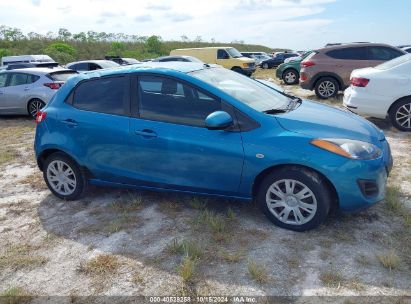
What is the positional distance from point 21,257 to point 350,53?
1003 centimetres

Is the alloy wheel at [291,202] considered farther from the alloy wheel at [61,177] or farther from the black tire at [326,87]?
the black tire at [326,87]

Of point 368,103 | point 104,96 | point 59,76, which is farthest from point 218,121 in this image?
point 59,76

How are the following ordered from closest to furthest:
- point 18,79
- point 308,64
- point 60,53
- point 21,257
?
point 21,257 → point 18,79 → point 308,64 → point 60,53

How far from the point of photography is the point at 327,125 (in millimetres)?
3809

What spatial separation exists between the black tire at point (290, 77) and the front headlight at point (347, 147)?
13054mm

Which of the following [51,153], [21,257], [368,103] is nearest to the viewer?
[21,257]

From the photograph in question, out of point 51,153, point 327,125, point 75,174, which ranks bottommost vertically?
point 75,174

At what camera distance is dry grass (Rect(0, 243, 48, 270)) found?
11.7ft

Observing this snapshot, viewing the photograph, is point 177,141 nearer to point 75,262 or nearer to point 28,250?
point 75,262

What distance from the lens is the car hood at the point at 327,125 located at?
3699 mm

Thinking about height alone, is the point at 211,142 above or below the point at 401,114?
above

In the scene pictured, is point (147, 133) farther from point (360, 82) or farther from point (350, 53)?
point (350, 53)

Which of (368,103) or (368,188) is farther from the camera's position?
(368,103)

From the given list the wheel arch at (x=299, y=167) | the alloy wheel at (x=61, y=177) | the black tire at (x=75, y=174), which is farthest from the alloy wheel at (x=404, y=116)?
the alloy wheel at (x=61, y=177)
